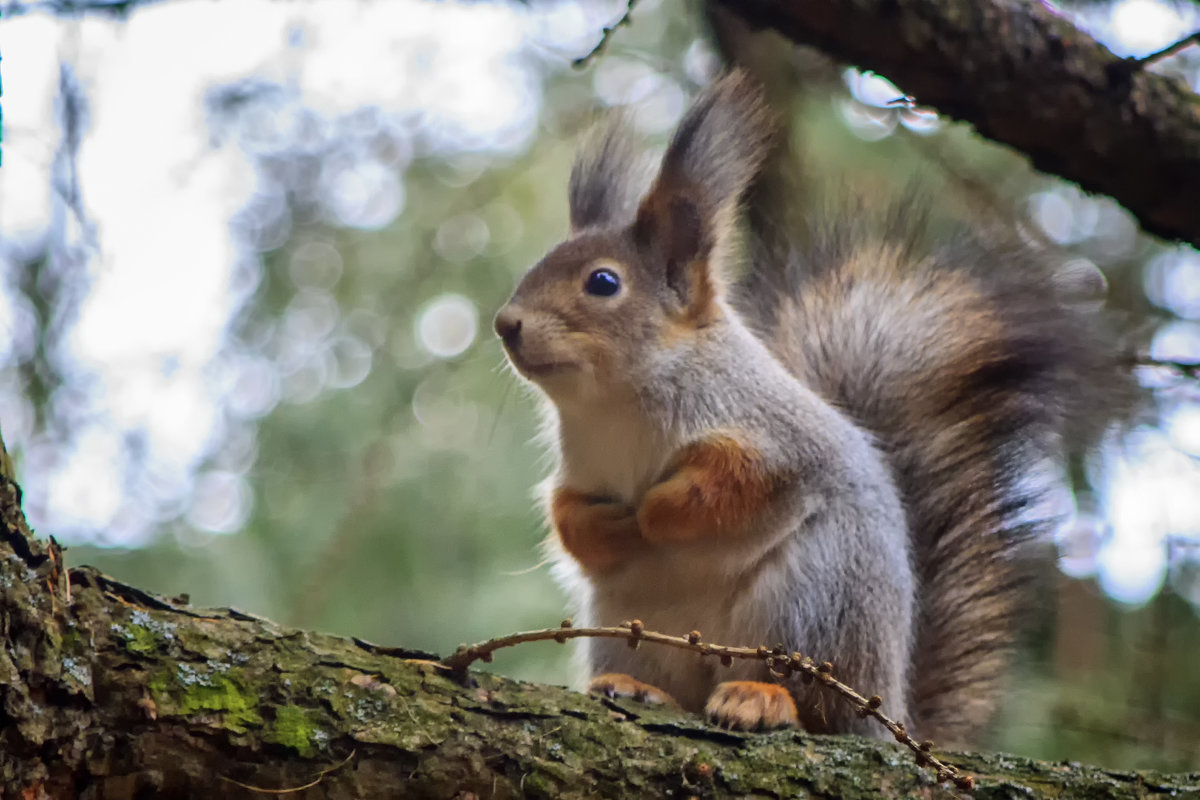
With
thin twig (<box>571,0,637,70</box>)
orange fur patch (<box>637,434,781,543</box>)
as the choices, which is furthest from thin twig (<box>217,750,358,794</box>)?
thin twig (<box>571,0,637,70</box>)

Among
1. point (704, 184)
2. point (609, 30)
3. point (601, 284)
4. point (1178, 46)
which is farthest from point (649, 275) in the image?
point (1178, 46)

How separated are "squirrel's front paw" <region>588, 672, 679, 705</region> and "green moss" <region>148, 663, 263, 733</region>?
2.62 ft

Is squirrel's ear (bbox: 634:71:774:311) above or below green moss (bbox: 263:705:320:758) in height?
above

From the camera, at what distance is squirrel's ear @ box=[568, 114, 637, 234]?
2.56 metres

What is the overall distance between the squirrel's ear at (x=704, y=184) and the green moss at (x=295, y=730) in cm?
134

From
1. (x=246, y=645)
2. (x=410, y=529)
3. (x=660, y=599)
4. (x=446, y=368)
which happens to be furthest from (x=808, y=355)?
(x=246, y=645)

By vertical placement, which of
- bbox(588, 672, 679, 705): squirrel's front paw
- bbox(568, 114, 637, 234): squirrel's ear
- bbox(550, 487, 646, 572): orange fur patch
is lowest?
bbox(588, 672, 679, 705): squirrel's front paw

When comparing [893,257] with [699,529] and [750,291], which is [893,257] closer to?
[750,291]

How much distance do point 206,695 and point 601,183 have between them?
5.54 feet

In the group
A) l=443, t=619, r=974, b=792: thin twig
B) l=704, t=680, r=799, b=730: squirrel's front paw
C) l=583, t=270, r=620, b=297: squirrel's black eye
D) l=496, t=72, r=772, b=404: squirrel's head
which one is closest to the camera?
l=443, t=619, r=974, b=792: thin twig

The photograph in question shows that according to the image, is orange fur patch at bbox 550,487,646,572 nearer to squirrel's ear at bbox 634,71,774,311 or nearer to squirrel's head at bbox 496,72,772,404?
squirrel's head at bbox 496,72,772,404

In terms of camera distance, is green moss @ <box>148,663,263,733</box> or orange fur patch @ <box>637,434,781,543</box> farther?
orange fur patch @ <box>637,434,781,543</box>

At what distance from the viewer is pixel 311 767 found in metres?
1.26

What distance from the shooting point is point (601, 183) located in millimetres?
2611
